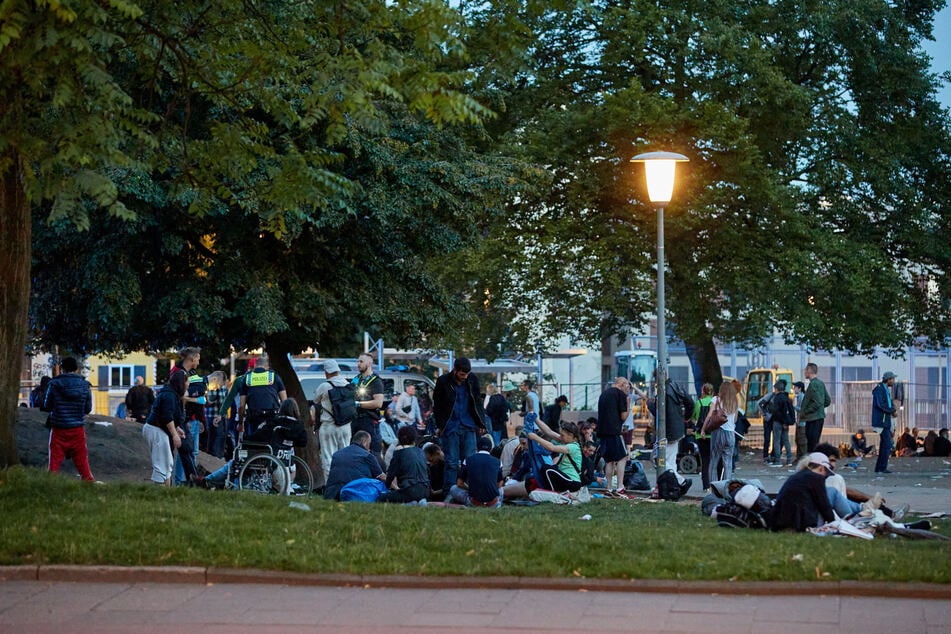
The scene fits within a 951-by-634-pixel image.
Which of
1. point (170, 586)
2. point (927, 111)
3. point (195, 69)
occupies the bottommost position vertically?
point (170, 586)

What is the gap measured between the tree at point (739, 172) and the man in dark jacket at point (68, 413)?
15.2 m

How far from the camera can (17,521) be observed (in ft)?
38.1

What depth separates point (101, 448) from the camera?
21.3 metres

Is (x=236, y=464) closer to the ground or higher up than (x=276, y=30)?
closer to the ground

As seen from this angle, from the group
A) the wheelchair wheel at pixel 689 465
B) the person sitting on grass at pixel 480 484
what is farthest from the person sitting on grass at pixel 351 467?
the wheelchair wheel at pixel 689 465

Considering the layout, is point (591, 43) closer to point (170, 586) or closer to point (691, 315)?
point (691, 315)

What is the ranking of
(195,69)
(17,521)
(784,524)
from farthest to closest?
(195,69), (784,524), (17,521)

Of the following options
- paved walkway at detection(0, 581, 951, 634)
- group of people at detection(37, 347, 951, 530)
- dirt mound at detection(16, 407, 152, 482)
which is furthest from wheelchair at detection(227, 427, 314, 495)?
paved walkway at detection(0, 581, 951, 634)

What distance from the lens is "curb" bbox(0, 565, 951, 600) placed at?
948 cm

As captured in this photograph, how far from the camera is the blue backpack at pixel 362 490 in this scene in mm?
15422

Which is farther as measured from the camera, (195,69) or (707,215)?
(707,215)

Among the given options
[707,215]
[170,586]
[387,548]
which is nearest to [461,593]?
[387,548]

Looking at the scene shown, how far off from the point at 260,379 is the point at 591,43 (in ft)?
59.7

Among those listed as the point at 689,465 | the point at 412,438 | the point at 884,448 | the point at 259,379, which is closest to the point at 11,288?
Answer: the point at 259,379
